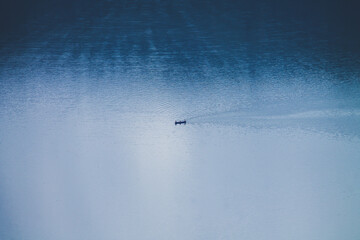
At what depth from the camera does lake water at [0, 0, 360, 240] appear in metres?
0.48

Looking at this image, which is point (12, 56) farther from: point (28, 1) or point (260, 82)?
point (260, 82)

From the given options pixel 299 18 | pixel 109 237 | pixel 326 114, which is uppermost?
pixel 299 18

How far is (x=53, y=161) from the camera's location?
19.5 inches

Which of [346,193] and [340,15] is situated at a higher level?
[340,15]

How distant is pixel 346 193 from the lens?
489mm

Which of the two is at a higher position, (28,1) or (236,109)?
(28,1)

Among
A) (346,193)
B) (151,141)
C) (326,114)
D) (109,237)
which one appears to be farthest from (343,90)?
(109,237)

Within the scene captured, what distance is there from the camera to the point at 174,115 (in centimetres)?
51

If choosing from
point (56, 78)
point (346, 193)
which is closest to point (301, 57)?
point (346, 193)

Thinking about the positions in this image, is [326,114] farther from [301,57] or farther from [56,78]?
[56,78]

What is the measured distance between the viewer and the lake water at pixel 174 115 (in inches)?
19.0

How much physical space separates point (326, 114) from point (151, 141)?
0.83 feet

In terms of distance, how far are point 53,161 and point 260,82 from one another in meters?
0.32

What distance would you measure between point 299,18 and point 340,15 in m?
0.06
